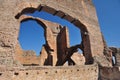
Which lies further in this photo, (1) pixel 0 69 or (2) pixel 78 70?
(2) pixel 78 70

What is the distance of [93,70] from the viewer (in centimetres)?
583

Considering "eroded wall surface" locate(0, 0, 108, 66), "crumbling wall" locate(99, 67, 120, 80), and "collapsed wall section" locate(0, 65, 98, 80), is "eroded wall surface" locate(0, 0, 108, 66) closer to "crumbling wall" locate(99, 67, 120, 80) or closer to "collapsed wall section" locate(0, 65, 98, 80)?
"collapsed wall section" locate(0, 65, 98, 80)

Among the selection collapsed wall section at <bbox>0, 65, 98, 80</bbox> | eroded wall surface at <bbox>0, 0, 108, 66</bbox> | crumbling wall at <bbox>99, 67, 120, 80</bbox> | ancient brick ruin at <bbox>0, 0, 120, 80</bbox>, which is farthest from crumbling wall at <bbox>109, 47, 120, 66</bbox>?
collapsed wall section at <bbox>0, 65, 98, 80</bbox>

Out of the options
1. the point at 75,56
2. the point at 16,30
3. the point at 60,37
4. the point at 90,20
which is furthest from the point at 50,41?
the point at 16,30

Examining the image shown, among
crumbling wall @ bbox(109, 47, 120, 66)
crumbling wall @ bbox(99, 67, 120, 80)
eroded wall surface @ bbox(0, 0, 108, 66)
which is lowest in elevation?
crumbling wall @ bbox(99, 67, 120, 80)

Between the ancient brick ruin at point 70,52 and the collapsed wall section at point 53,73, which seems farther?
the ancient brick ruin at point 70,52

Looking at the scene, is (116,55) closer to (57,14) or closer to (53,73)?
(57,14)

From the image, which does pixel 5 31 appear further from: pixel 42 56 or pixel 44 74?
pixel 42 56

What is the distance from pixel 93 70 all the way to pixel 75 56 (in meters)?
10.1

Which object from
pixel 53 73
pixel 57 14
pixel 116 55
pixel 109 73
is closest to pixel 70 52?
pixel 116 55

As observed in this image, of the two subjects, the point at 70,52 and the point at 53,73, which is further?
the point at 70,52

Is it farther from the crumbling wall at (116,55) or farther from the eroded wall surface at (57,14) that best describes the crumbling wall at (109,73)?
the crumbling wall at (116,55)

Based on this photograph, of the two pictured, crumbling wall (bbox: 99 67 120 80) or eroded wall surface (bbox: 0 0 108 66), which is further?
crumbling wall (bbox: 99 67 120 80)

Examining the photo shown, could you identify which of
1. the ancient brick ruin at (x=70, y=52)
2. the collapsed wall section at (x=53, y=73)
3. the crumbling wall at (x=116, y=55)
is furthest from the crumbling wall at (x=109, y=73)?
the crumbling wall at (x=116, y=55)
